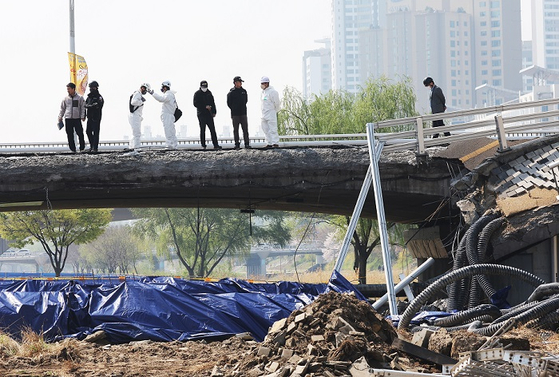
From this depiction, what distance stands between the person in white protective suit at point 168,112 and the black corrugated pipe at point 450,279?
31.9 feet

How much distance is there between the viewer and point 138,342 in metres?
13.3

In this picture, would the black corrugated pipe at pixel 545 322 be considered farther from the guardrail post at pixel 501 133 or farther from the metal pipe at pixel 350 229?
the guardrail post at pixel 501 133

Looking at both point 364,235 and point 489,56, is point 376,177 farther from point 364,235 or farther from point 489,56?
point 489,56

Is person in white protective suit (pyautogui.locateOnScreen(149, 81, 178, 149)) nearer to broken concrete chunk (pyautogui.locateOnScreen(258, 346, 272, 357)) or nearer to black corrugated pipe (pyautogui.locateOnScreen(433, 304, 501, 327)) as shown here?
black corrugated pipe (pyautogui.locateOnScreen(433, 304, 501, 327))

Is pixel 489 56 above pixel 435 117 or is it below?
above

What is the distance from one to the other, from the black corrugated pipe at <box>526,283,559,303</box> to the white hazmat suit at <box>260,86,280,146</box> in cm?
846

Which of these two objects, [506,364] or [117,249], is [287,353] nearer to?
[506,364]

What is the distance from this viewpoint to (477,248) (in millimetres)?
16094

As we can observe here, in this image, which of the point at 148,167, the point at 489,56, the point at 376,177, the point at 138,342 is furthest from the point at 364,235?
the point at 489,56

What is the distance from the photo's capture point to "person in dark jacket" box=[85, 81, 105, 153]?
20.2 m

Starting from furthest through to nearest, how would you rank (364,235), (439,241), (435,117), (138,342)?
(364,235) → (439,241) → (435,117) → (138,342)

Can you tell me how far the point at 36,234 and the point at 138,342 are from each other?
3370 centimetres

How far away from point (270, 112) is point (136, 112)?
3.35m

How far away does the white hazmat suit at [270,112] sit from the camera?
67.1 ft
